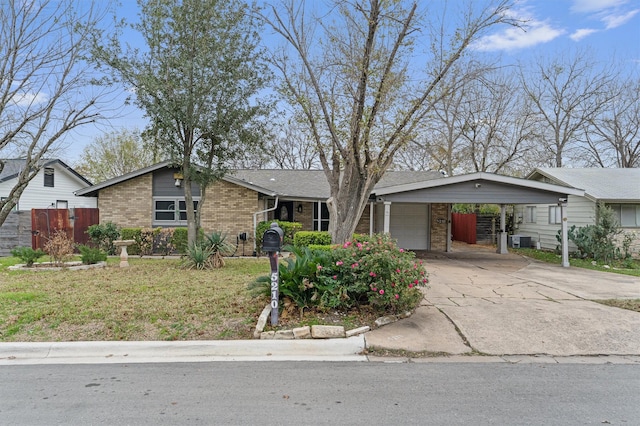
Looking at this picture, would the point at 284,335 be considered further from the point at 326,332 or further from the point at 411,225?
the point at 411,225

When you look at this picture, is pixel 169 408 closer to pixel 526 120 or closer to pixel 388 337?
pixel 388 337

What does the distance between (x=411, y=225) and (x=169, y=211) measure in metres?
10.0

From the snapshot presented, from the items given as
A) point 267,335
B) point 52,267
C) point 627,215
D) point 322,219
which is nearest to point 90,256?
point 52,267

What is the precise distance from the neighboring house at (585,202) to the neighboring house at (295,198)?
3.53 meters

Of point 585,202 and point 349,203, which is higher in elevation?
point 585,202

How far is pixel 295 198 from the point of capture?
15.6 metres

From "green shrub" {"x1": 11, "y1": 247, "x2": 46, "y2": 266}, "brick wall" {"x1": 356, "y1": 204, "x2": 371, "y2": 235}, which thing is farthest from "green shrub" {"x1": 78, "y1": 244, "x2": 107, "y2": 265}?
"brick wall" {"x1": 356, "y1": 204, "x2": 371, "y2": 235}

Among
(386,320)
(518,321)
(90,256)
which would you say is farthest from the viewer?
Answer: (90,256)

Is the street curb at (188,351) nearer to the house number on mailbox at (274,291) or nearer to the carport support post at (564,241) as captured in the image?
the house number on mailbox at (274,291)

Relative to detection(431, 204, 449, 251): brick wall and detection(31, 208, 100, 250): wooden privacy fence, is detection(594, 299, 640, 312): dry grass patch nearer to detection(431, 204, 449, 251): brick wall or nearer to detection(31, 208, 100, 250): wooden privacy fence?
detection(431, 204, 449, 251): brick wall

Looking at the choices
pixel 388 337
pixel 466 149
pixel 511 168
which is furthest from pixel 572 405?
pixel 511 168

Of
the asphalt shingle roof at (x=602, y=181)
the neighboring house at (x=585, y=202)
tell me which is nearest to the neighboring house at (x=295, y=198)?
the asphalt shingle roof at (x=602, y=181)

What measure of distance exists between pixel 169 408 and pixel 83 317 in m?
3.25

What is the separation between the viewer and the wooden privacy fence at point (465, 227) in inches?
867
